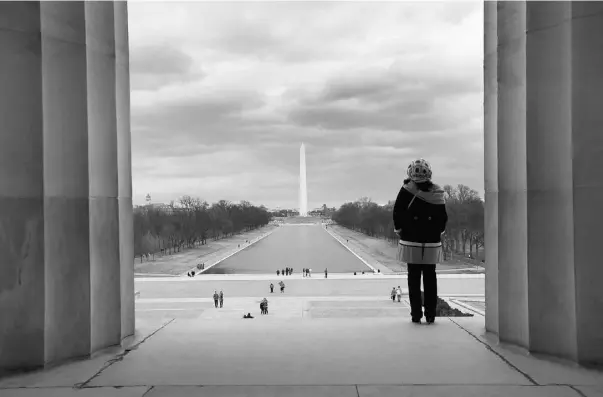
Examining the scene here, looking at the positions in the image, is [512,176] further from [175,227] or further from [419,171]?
[175,227]

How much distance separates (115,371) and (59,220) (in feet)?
5.67

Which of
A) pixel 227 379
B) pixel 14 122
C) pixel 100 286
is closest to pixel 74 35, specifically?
pixel 14 122

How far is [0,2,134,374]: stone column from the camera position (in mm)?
5258

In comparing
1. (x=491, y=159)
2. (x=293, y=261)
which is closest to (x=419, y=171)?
(x=491, y=159)

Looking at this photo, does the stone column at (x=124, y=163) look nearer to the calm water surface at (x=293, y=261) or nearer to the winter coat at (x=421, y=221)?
the winter coat at (x=421, y=221)

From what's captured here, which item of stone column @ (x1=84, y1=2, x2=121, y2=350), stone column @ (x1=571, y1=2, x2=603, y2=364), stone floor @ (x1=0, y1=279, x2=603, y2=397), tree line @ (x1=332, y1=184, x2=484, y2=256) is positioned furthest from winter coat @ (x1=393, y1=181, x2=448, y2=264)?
tree line @ (x1=332, y1=184, x2=484, y2=256)

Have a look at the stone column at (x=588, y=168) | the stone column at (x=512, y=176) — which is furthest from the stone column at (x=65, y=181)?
the stone column at (x=588, y=168)

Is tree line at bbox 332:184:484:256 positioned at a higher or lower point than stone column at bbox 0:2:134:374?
lower

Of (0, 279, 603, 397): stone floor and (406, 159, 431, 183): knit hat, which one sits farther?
(406, 159, 431, 183): knit hat

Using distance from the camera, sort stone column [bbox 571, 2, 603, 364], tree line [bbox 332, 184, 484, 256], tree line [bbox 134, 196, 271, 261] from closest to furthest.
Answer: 1. stone column [bbox 571, 2, 603, 364]
2. tree line [bbox 332, 184, 484, 256]
3. tree line [bbox 134, 196, 271, 261]

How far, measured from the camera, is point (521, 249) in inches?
227

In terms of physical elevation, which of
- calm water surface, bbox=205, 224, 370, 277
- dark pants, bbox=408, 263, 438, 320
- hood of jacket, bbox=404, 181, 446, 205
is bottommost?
calm water surface, bbox=205, 224, 370, 277

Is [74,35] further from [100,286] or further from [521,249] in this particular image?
[521,249]

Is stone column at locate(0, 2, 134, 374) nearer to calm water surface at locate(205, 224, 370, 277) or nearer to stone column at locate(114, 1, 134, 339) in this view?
stone column at locate(114, 1, 134, 339)
